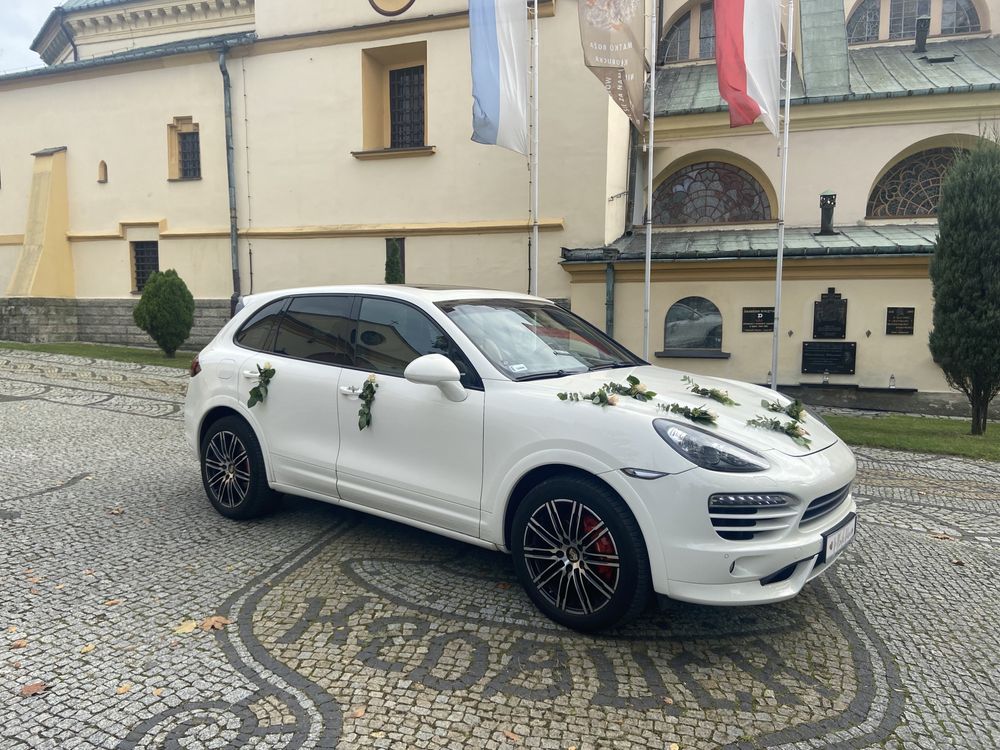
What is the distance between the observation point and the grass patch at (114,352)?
15203mm

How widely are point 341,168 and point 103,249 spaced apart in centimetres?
826

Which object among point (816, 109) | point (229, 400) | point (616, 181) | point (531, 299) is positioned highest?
point (816, 109)

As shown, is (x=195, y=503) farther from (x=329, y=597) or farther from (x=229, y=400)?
(x=329, y=597)

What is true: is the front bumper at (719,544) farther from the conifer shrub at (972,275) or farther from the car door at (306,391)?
the conifer shrub at (972,275)

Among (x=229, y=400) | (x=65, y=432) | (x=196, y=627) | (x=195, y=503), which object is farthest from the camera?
(x=65, y=432)

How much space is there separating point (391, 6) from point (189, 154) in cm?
714

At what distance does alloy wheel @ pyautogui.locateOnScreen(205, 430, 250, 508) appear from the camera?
504cm

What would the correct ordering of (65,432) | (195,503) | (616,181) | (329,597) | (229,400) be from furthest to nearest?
(616,181), (65,432), (195,503), (229,400), (329,597)

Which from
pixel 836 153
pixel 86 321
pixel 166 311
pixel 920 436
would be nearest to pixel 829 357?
pixel 920 436

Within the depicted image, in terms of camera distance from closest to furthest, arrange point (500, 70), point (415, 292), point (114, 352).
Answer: point (415, 292) < point (500, 70) < point (114, 352)

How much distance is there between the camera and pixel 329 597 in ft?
12.7

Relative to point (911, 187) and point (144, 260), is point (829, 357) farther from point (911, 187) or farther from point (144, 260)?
point (144, 260)

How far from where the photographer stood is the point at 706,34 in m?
19.0

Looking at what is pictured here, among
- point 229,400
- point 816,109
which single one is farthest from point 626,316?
point 229,400
